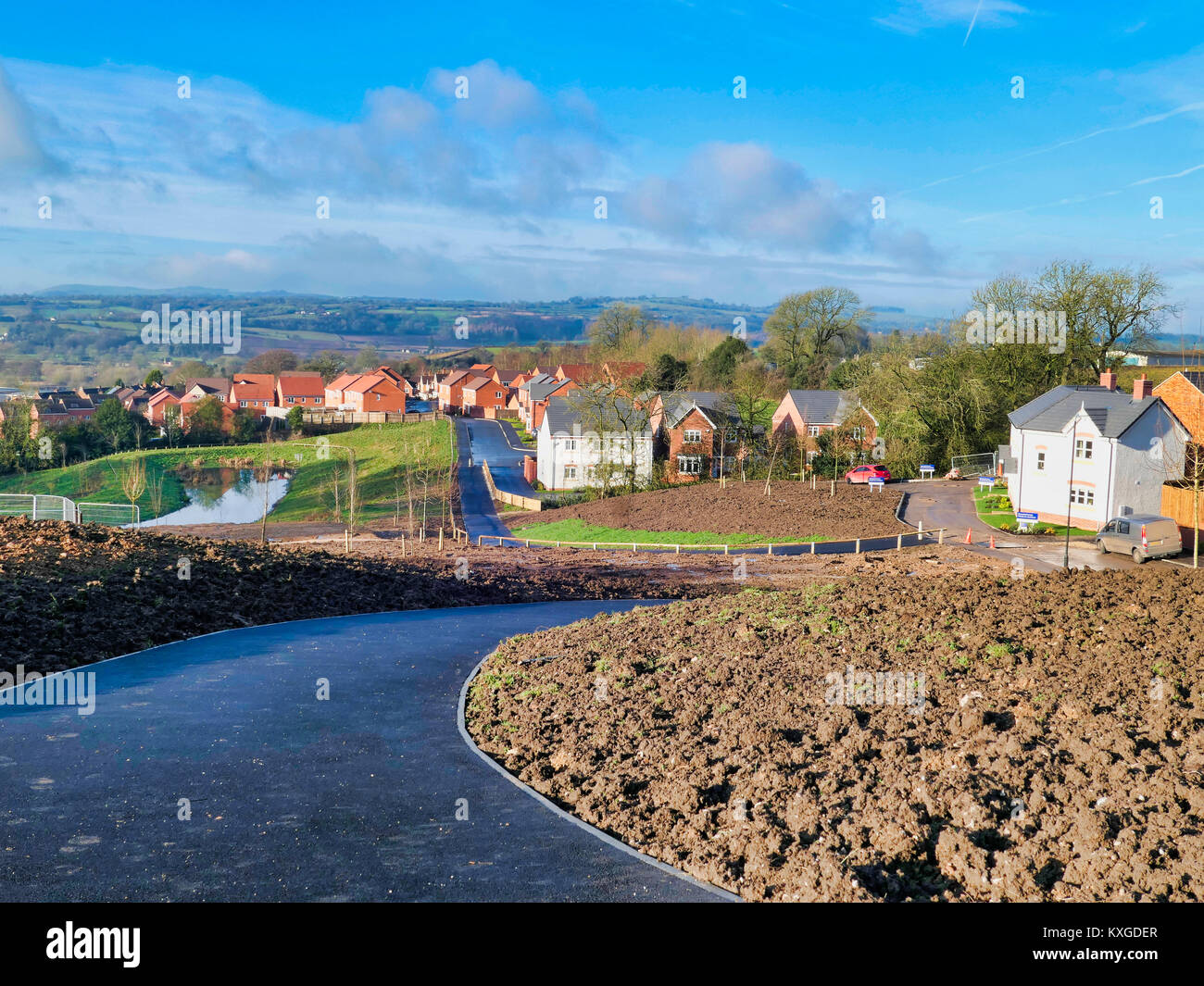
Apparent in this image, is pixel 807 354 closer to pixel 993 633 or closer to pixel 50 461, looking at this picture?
pixel 50 461

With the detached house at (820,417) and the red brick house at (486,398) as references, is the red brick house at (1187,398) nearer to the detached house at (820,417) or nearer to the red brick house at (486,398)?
the detached house at (820,417)

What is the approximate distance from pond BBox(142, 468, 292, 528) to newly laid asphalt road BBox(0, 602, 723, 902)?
3779cm

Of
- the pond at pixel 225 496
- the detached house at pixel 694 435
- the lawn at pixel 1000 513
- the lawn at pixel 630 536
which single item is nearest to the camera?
the lawn at pixel 630 536

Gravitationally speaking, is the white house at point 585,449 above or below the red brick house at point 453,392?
below

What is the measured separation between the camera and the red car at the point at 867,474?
167 ft

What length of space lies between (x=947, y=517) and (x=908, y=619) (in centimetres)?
3092

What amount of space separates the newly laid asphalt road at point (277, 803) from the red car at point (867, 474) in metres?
41.4

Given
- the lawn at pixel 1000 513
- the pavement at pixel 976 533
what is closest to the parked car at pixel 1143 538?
the pavement at pixel 976 533

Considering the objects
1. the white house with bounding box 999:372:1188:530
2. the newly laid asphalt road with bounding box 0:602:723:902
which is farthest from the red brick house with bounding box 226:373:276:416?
the newly laid asphalt road with bounding box 0:602:723:902

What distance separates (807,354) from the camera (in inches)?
3253

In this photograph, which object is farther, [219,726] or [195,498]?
[195,498]

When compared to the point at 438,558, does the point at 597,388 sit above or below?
above

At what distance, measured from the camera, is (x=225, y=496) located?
6203 centimetres

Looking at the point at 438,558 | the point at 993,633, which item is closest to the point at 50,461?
the point at 438,558
